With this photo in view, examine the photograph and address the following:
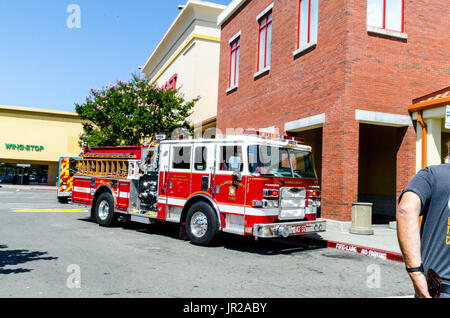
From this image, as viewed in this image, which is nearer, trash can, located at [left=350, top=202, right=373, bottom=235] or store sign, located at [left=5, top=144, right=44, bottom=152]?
trash can, located at [left=350, top=202, right=373, bottom=235]

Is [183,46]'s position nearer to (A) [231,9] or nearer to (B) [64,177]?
(A) [231,9]

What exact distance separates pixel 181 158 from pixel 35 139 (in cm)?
3742

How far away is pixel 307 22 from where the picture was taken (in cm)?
1420

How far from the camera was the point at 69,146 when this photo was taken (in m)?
42.9

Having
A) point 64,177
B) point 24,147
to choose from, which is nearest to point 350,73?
point 64,177

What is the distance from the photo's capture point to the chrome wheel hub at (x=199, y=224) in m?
8.84

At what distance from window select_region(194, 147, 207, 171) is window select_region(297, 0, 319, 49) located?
664cm

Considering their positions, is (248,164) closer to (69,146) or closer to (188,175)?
(188,175)

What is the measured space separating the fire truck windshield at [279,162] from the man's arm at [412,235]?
5.73 meters

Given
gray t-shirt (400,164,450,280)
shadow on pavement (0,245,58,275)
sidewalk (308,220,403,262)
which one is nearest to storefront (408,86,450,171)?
sidewalk (308,220,403,262)

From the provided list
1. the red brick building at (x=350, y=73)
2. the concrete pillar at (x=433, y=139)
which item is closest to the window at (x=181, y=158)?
the red brick building at (x=350, y=73)

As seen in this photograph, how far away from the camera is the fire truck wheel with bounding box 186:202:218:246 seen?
28.1 feet

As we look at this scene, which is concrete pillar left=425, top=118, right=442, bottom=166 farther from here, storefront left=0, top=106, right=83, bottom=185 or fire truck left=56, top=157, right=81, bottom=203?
storefront left=0, top=106, right=83, bottom=185
